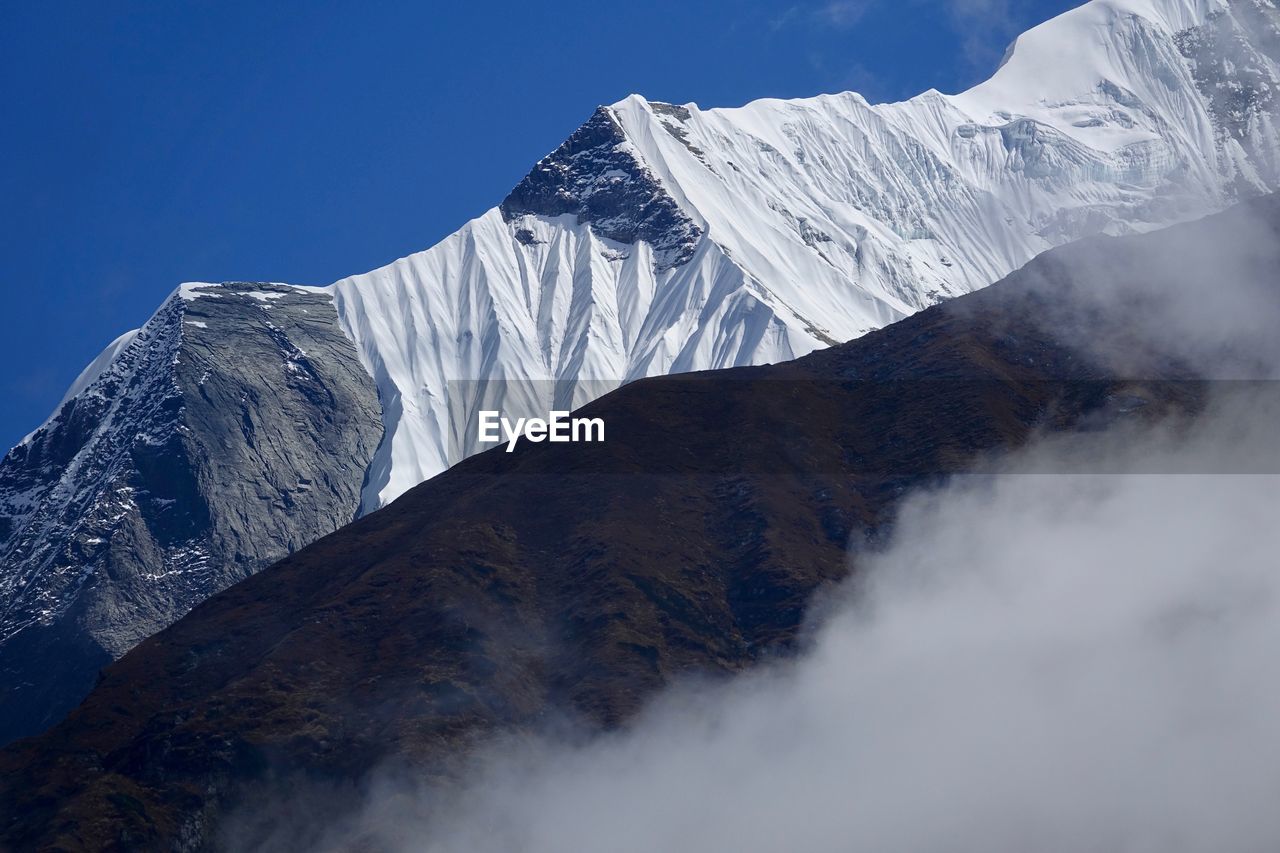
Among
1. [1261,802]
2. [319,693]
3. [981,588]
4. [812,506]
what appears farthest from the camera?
[812,506]

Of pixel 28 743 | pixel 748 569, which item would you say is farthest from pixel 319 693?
pixel 748 569

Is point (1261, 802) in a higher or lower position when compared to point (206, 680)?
lower

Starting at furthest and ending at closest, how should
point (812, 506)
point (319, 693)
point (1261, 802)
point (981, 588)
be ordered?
point (812, 506), point (981, 588), point (319, 693), point (1261, 802)

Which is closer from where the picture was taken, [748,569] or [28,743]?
[28,743]

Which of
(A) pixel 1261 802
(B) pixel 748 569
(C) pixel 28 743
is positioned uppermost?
(C) pixel 28 743

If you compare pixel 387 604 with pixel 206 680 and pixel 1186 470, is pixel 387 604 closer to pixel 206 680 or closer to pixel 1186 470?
pixel 206 680

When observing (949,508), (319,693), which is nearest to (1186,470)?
(949,508)
